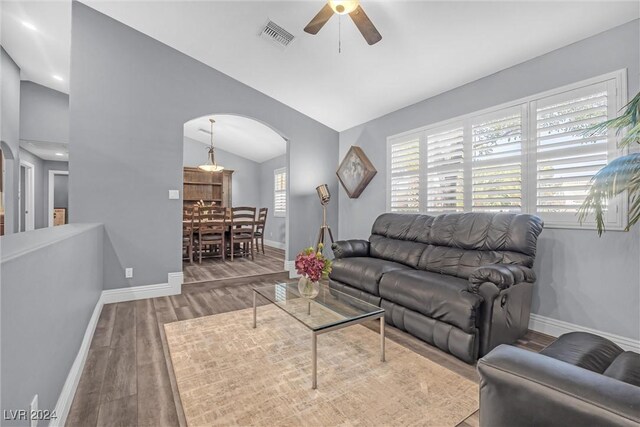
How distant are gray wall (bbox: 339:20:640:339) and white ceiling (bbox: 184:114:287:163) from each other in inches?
170

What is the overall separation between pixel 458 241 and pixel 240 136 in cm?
587

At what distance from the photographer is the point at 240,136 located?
7301 millimetres

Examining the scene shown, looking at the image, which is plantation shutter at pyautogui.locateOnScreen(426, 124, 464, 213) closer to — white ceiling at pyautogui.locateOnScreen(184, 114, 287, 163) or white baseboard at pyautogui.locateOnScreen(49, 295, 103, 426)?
white ceiling at pyautogui.locateOnScreen(184, 114, 287, 163)

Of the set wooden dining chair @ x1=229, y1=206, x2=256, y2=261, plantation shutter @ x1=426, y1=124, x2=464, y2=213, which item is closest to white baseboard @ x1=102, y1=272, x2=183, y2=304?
wooden dining chair @ x1=229, y1=206, x2=256, y2=261

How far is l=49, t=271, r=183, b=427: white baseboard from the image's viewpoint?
1.57 metres

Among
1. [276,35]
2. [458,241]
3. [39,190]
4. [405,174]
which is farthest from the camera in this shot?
[39,190]

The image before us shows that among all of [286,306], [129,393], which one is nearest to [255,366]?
[286,306]

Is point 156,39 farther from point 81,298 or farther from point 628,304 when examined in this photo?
point 628,304

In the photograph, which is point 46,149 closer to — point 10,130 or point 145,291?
point 10,130

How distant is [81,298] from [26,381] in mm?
1411

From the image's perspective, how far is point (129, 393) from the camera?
1816mm

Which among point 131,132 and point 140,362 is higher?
point 131,132

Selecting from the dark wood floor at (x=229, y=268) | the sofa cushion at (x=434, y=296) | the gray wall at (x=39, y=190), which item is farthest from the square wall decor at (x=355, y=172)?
the gray wall at (x=39, y=190)

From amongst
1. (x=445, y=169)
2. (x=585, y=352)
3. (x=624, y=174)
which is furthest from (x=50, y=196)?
(x=624, y=174)
